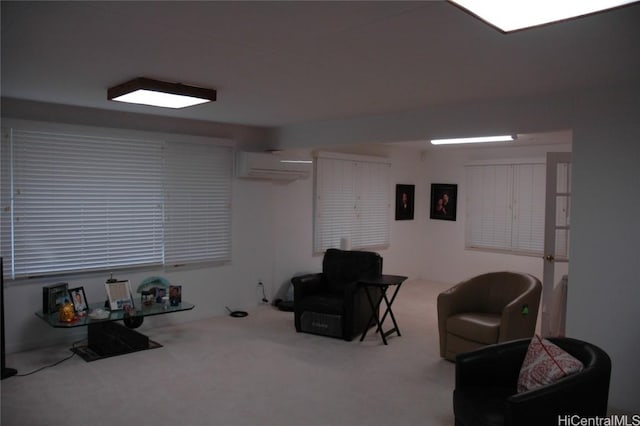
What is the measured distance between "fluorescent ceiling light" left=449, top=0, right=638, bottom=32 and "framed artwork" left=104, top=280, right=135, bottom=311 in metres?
4.03

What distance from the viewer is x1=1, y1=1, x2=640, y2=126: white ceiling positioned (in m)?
2.09

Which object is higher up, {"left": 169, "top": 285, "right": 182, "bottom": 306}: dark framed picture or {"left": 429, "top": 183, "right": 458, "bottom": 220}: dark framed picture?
{"left": 429, "top": 183, "right": 458, "bottom": 220}: dark framed picture

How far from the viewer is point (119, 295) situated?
4.72 meters

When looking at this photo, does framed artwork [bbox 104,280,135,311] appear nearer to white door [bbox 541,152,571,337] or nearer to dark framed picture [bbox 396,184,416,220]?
white door [bbox 541,152,571,337]

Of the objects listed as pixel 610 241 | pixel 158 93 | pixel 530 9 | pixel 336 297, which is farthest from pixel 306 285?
pixel 530 9

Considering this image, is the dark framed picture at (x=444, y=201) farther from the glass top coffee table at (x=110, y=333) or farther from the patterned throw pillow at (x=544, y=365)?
the patterned throw pillow at (x=544, y=365)

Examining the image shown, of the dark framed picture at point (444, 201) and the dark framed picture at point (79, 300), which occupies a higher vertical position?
the dark framed picture at point (444, 201)

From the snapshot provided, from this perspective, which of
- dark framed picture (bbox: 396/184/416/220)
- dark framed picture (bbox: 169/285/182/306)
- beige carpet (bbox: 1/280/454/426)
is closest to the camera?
beige carpet (bbox: 1/280/454/426)

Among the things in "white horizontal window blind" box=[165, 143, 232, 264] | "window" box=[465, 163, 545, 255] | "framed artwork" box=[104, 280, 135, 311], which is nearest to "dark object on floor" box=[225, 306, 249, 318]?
"white horizontal window blind" box=[165, 143, 232, 264]

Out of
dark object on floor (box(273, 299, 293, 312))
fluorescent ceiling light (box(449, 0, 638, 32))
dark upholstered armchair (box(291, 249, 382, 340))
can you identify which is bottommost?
dark object on floor (box(273, 299, 293, 312))

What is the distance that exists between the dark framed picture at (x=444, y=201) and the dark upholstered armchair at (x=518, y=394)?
534 cm

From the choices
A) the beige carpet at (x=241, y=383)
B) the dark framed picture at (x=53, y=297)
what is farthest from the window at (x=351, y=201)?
the dark framed picture at (x=53, y=297)

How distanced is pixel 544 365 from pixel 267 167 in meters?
3.97

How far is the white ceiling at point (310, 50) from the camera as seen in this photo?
209 cm
